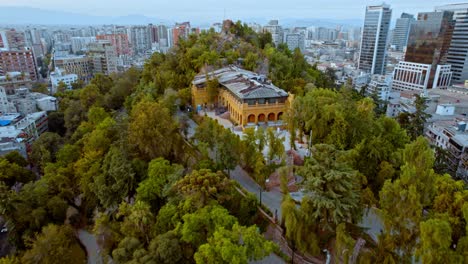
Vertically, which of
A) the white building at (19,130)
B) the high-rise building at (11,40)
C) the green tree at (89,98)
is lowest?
the white building at (19,130)

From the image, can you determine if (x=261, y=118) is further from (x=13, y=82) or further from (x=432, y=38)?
(x=432, y=38)

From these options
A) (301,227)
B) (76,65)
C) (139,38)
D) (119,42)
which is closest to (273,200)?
(301,227)

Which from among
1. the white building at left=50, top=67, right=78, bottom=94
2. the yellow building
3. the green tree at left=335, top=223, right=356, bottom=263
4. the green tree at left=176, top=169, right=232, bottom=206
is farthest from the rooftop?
the white building at left=50, top=67, right=78, bottom=94

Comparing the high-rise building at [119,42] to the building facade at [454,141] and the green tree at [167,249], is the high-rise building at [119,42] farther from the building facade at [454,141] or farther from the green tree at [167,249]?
the green tree at [167,249]

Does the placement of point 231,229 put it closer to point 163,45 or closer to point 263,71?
point 263,71

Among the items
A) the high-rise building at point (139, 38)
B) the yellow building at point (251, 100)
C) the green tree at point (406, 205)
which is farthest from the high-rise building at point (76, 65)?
the green tree at point (406, 205)

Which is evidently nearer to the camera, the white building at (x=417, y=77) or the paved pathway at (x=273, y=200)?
the paved pathway at (x=273, y=200)

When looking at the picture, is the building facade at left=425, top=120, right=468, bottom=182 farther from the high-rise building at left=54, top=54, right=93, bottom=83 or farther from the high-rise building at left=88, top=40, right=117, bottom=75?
the high-rise building at left=54, top=54, right=93, bottom=83
